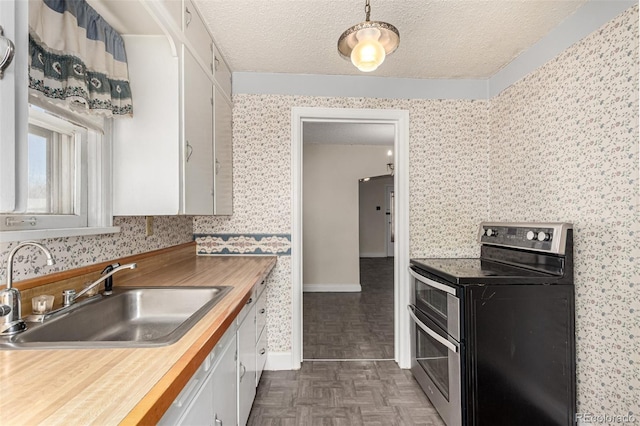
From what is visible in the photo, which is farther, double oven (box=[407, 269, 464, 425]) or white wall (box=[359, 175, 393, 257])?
white wall (box=[359, 175, 393, 257])

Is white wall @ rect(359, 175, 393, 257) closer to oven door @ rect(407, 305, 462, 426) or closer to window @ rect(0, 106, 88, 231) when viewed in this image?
oven door @ rect(407, 305, 462, 426)

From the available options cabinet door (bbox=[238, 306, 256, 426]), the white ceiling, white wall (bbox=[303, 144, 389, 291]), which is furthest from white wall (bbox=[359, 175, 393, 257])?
cabinet door (bbox=[238, 306, 256, 426])

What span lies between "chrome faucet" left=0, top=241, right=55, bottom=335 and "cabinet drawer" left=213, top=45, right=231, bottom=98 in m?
1.47

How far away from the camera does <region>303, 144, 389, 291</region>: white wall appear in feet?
16.1

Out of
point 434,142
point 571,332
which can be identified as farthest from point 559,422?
point 434,142

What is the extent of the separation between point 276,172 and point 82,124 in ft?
4.38

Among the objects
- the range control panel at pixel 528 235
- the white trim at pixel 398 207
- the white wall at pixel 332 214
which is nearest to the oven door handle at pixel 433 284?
the white trim at pixel 398 207

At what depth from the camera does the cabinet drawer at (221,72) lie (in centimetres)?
202

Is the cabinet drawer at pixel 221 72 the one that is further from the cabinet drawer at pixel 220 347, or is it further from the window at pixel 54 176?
the cabinet drawer at pixel 220 347

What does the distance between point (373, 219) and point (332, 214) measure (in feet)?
12.3

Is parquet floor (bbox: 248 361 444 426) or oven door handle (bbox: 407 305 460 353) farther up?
oven door handle (bbox: 407 305 460 353)

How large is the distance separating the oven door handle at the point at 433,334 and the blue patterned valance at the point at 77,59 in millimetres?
1997

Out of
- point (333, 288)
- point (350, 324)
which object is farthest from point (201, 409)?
point (333, 288)

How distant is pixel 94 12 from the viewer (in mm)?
1287
